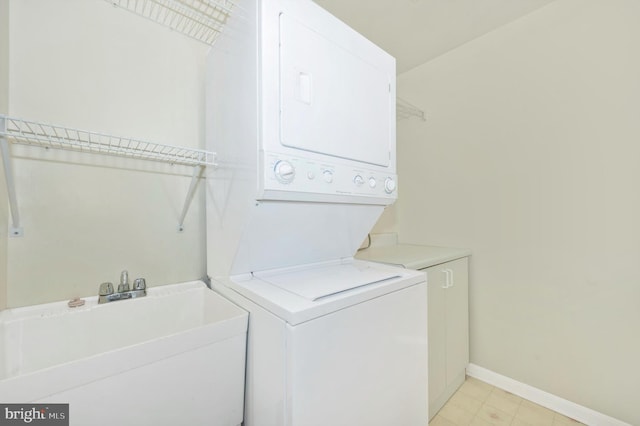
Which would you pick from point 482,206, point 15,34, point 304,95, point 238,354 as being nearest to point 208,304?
point 238,354

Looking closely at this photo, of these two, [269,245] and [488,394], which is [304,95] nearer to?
[269,245]

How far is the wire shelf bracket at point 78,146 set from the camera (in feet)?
3.37

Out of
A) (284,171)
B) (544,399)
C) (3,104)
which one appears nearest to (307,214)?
(284,171)

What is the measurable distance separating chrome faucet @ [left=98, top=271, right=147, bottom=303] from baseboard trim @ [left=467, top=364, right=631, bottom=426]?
2.77 m

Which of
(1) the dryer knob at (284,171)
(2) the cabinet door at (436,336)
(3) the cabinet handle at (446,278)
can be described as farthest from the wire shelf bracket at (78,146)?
(3) the cabinet handle at (446,278)

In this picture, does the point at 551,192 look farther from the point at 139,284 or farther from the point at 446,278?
the point at 139,284

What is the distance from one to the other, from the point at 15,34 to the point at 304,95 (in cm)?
135

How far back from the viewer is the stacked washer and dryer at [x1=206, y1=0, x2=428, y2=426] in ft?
3.28

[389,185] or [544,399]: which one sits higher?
[389,185]

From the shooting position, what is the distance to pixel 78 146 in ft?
4.30

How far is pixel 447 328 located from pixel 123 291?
2228 millimetres

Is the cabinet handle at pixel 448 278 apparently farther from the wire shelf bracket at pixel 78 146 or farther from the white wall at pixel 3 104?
the white wall at pixel 3 104

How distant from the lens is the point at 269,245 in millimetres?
1312

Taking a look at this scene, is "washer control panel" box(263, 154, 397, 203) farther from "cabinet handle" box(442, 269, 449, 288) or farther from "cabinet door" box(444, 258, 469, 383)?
"cabinet door" box(444, 258, 469, 383)
